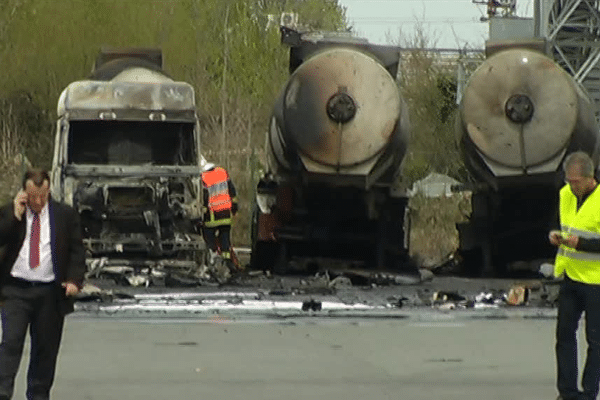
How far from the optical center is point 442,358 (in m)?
14.4

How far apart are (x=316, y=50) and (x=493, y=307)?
5.21m

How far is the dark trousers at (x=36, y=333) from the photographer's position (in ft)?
35.2

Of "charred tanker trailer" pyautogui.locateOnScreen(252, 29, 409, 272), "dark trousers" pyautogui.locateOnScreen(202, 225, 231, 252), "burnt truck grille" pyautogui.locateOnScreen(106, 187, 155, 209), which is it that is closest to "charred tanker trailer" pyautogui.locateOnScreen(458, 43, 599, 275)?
"charred tanker trailer" pyautogui.locateOnScreen(252, 29, 409, 272)

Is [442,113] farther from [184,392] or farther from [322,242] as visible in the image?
[184,392]

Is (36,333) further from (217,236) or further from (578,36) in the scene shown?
(578,36)

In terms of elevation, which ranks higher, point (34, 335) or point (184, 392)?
point (34, 335)

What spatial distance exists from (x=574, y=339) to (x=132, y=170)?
38.6ft

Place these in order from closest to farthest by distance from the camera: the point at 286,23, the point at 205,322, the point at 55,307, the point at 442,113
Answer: the point at 55,307 → the point at 205,322 → the point at 286,23 → the point at 442,113

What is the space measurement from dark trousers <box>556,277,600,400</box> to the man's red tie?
3.66m

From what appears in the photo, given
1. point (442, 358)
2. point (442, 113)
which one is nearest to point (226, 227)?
point (442, 358)

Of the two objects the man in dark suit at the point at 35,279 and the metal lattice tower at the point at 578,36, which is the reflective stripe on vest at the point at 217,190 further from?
the metal lattice tower at the point at 578,36

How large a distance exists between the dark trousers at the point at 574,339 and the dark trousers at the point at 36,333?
351 cm

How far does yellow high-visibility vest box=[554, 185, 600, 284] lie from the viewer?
37.0 feet

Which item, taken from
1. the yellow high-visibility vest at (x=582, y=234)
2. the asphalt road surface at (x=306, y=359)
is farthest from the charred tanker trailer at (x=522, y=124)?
the yellow high-visibility vest at (x=582, y=234)
